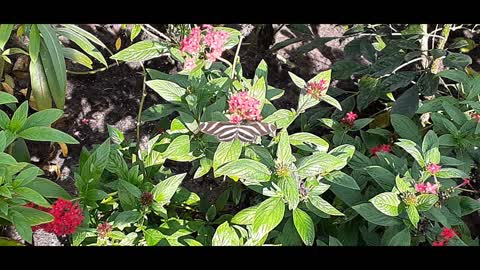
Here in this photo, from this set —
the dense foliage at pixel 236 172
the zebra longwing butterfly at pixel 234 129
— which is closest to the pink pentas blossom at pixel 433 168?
the dense foliage at pixel 236 172

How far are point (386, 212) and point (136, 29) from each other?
30.3 inches

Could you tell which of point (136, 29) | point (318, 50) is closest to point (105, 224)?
point (136, 29)

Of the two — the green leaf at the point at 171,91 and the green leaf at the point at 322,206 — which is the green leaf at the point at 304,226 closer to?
the green leaf at the point at 322,206

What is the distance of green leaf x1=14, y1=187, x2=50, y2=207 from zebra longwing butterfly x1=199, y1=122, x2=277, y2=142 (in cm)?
34

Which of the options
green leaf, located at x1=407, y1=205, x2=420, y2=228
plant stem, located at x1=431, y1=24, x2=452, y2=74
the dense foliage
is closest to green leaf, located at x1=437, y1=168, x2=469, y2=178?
the dense foliage

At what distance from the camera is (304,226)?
112cm

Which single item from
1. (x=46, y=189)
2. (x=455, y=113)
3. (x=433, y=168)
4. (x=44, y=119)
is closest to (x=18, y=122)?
(x=44, y=119)

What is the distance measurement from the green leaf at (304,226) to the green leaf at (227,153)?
17 cm

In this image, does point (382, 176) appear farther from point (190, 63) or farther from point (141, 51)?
point (141, 51)

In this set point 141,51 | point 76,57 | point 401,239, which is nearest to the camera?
point 401,239

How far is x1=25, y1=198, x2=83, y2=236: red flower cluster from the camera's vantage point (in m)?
1.12

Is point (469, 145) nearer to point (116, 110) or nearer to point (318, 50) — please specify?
point (318, 50)

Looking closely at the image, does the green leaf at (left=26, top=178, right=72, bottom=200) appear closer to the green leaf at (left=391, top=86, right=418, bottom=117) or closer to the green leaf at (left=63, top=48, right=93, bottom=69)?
the green leaf at (left=63, top=48, right=93, bottom=69)

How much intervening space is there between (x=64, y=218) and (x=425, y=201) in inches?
28.3
